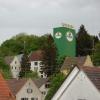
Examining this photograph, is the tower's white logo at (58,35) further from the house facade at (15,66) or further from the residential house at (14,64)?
the residential house at (14,64)

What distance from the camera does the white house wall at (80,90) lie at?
27969 mm

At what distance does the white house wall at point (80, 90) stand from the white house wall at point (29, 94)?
6549 cm

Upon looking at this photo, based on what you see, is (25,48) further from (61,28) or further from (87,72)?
(87,72)

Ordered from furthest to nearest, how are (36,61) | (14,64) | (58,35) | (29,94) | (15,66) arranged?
(14,64)
(15,66)
(36,61)
(58,35)
(29,94)

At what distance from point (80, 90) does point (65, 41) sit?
101900 millimetres

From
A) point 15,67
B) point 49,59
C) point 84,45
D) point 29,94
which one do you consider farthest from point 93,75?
point 15,67

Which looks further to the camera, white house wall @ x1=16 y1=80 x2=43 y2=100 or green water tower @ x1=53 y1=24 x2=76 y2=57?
green water tower @ x1=53 y1=24 x2=76 y2=57

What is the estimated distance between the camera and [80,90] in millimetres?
28203

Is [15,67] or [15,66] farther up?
[15,66]

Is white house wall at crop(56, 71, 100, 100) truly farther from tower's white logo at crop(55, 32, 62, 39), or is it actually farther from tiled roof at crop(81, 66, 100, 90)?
tower's white logo at crop(55, 32, 62, 39)

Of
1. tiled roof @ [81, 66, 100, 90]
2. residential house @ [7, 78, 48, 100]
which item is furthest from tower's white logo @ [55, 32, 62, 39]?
tiled roof @ [81, 66, 100, 90]

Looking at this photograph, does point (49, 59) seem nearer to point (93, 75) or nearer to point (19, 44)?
point (19, 44)

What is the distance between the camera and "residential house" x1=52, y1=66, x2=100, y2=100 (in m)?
28.0

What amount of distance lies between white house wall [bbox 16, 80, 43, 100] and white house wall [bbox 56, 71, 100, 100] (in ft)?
215
